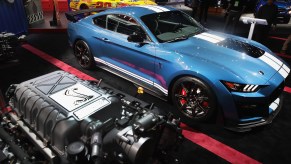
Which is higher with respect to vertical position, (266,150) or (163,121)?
(163,121)

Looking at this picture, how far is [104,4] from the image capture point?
27.7ft

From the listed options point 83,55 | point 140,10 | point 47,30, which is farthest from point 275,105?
point 47,30

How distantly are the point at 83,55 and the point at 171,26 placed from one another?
6.63ft

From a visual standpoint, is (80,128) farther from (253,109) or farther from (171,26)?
(171,26)

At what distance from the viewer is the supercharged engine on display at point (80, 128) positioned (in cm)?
173

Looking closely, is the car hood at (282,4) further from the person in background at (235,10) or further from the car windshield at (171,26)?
the car windshield at (171,26)

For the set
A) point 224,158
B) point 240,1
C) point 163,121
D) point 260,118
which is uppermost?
point 240,1

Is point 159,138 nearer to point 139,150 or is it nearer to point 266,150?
point 139,150

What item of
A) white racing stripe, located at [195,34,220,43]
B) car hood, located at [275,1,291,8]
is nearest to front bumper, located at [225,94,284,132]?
white racing stripe, located at [195,34,220,43]

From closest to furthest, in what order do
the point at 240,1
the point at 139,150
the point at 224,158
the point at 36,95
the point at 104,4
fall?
the point at 139,150
the point at 36,95
the point at 224,158
the point at 240,1
the point at 104,4

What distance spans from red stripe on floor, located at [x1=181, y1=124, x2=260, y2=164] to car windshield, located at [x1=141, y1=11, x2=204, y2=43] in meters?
1.47

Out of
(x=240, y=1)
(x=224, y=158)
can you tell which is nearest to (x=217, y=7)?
(x=240, y=1)

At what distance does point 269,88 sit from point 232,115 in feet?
1.85

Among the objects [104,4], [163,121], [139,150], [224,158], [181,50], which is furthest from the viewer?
[104,4]
